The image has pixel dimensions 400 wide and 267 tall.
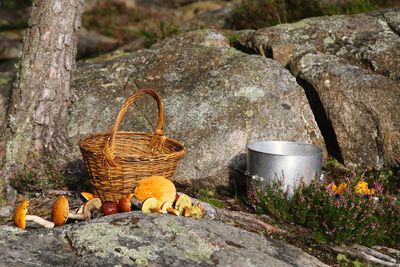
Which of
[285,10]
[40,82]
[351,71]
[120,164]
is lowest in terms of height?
[120,164]

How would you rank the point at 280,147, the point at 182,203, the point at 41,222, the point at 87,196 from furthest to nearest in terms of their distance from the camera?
the point at 280,147
the point at 87,196
the point at 182,203
the point at 41,222

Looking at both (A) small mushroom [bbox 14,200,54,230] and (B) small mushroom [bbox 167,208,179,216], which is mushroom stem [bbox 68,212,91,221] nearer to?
(A) small mushroom [bbox 14,200,54,230]

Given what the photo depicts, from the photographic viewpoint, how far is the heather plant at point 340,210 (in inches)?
202

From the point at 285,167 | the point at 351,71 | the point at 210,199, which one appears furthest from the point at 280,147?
the point at 351,71

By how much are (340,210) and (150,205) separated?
153 cm

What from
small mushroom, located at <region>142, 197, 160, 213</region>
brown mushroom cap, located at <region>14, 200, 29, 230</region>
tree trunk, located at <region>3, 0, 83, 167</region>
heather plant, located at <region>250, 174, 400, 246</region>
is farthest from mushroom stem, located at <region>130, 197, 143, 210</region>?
tree trunk, located at <region>3, 0, 83, 167</region>

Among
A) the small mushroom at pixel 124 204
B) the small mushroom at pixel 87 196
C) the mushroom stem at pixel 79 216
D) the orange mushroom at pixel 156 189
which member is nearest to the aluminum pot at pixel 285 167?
the orange mushroom at pixel 156 189

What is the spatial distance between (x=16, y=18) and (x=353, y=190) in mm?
18575

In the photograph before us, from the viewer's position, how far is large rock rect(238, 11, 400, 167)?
6.98 m

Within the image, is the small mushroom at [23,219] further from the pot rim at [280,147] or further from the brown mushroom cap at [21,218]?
the pot rim at [280,147]

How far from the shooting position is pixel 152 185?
5340mm

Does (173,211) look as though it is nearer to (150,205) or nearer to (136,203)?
(150,205)

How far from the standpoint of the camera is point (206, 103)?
23.0 ft

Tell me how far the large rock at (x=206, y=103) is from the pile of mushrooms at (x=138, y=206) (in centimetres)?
133
